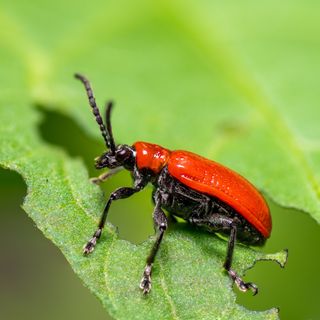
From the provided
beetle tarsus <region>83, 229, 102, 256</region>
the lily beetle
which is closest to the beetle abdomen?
the lily beetle

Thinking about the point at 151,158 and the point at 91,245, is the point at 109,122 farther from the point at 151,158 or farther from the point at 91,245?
the point at 91,245

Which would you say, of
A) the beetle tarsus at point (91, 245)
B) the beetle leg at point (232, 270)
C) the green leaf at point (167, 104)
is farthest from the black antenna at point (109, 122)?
the beetle leg at point (232, 270)

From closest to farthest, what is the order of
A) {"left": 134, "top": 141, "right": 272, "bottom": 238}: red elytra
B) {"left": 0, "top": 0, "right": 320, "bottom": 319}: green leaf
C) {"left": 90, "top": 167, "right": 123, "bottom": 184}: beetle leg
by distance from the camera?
{"left": 0, "top": 0, "right": 320, "bottom": 319}: green leaf
{"left": 134, "top": 141, "right": 272, "bottom": 238}: red elytra
{"left": 90, "top": 167, "right": 123, "bottom": 184}: beetle leg

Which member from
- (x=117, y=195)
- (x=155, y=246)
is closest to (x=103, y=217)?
(x=117, y=195)

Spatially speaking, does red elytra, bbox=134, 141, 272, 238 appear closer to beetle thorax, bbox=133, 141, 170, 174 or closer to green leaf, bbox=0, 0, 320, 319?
beetle thorax, bbox=133, 141, 170, 174

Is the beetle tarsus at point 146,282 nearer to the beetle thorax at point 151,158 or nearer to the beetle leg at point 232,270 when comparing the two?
the beetle leg at point 232,270

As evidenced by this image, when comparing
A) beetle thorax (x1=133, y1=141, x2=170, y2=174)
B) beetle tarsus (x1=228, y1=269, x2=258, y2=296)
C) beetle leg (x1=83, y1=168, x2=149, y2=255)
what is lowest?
beetle tarsus (x1=228, y1=269, x2=258, y2=296)

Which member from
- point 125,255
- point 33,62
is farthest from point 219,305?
point 33,62
